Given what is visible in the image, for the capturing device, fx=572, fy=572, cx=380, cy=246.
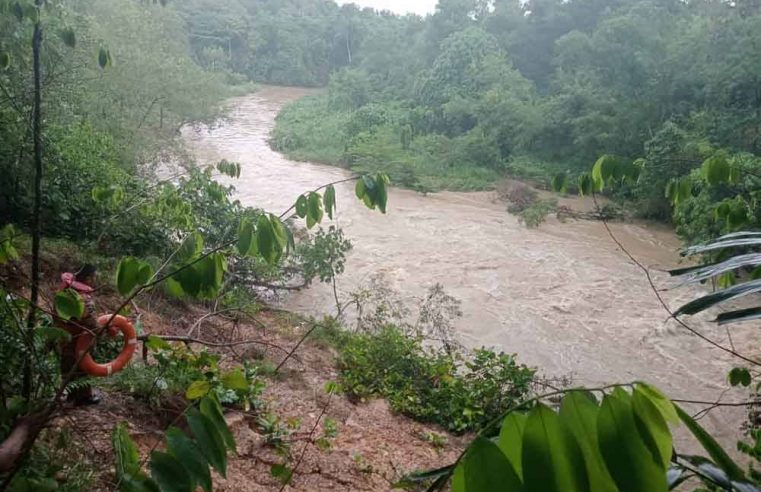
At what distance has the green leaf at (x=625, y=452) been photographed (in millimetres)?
533

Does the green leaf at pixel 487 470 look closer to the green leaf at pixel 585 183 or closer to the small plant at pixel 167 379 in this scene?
the green leaf at pixel 585 183

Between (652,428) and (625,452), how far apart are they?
5 centimetres

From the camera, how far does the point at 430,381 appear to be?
17.5 ft

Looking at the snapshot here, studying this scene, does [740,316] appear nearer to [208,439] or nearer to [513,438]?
[513,438]

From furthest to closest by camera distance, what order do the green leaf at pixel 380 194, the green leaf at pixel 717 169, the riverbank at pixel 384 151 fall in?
the riverbank at pixel 384 151 < the green leaf at pixel 717 169 < the green leaf at pixel 380 194

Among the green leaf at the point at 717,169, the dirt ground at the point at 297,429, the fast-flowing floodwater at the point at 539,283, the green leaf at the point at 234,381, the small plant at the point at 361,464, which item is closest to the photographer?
the green leaf at the point at 234,381

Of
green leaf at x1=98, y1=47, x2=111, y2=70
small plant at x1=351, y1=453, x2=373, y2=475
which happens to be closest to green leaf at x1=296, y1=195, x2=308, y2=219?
green leaf at x1=98, y1=47, x2=111, y2=70

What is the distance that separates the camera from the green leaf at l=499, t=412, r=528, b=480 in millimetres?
552

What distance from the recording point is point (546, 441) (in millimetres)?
528

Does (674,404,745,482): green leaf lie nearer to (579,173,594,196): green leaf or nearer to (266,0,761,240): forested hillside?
(579,173,594,196): green leaf

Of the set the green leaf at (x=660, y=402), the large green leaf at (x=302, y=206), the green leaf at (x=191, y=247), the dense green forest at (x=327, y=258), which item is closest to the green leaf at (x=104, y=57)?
the dense green forest at (x=327, y=258)

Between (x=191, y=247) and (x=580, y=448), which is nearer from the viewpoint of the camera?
(x=580, y=448)

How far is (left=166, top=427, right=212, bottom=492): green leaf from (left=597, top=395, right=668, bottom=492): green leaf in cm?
52

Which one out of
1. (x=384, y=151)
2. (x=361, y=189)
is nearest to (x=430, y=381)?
(x=361, y=189)
